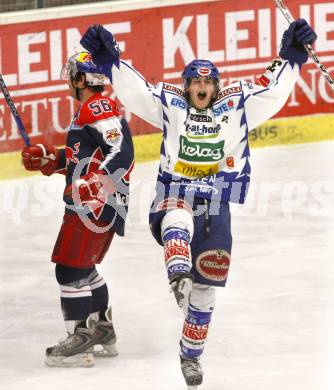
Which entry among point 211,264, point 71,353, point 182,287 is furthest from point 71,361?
point 182,287

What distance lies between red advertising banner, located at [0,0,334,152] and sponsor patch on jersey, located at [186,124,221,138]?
3934 mm

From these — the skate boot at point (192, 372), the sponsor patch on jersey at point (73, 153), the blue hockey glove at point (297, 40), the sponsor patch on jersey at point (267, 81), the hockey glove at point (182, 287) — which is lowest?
the skate boot at point (192, 372)

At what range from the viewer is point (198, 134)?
684 cm

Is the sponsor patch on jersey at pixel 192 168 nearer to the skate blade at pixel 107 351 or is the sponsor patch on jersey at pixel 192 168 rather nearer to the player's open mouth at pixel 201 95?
the player's open mouth at pixel 201 95

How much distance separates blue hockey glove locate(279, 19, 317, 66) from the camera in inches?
273

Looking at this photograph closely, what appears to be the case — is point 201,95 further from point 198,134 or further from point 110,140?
point 110,140

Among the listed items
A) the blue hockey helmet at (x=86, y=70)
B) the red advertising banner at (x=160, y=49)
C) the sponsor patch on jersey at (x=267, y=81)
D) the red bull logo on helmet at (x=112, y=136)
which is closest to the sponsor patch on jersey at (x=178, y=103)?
the sponsor patch on jersey at (x=267, y=81)

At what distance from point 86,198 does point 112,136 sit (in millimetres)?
320

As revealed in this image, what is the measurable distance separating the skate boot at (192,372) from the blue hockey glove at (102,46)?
134 centimetres

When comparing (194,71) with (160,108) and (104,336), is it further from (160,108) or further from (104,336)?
(104,336)

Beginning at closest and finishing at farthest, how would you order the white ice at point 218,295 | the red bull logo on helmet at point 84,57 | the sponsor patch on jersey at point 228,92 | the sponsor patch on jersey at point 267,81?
the sponsor patch on jersey at point 228,92 → the sponsor patch on jersey at point 267,81 → the white ice at point 218,295 → the red bull logo on helmet at point 84,57

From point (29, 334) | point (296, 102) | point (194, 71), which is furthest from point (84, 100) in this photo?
point (296, 102)

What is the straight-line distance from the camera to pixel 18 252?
919 cm

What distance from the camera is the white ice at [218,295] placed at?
7.17 m
